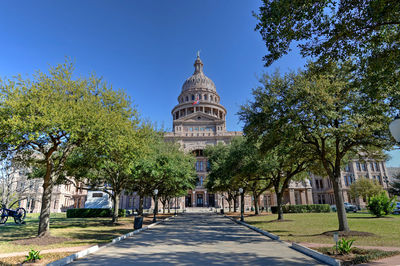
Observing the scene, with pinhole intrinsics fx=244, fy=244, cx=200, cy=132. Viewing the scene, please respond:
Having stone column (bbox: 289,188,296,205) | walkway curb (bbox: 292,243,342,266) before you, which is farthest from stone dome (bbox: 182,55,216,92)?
walkway curb (bbox: 292,243,342,266)

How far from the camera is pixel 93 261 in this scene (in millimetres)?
7941

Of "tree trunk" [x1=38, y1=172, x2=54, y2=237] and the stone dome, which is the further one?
the stone dome

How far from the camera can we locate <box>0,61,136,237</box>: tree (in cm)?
1109

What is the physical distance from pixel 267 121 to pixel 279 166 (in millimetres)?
10576

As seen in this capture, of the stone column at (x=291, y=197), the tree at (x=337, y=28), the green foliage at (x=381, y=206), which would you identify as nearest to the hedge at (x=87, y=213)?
the green foliage at (x=381, y=206)

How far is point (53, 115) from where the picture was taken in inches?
456

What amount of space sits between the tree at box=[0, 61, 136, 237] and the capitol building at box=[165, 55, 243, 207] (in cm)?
4740

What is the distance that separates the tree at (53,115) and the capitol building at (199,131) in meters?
47.4

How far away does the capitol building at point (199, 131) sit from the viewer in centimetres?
7062

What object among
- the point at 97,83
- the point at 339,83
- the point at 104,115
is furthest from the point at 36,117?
the point at 339,83

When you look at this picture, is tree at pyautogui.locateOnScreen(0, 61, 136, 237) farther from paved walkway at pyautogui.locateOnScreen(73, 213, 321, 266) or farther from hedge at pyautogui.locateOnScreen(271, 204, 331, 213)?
hedge at pyautogui.locateOnScreen(271, 204, 331, 213)

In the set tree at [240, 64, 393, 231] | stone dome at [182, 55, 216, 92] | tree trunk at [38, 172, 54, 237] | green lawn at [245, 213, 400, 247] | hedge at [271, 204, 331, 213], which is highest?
stone dome at [182, 55, 216, 92]

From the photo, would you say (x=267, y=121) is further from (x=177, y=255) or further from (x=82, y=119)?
(x=82, y=119)

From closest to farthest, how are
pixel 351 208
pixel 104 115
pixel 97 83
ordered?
1. pixel 104 115
2. pixel 97 83
3. pixel 351 208
